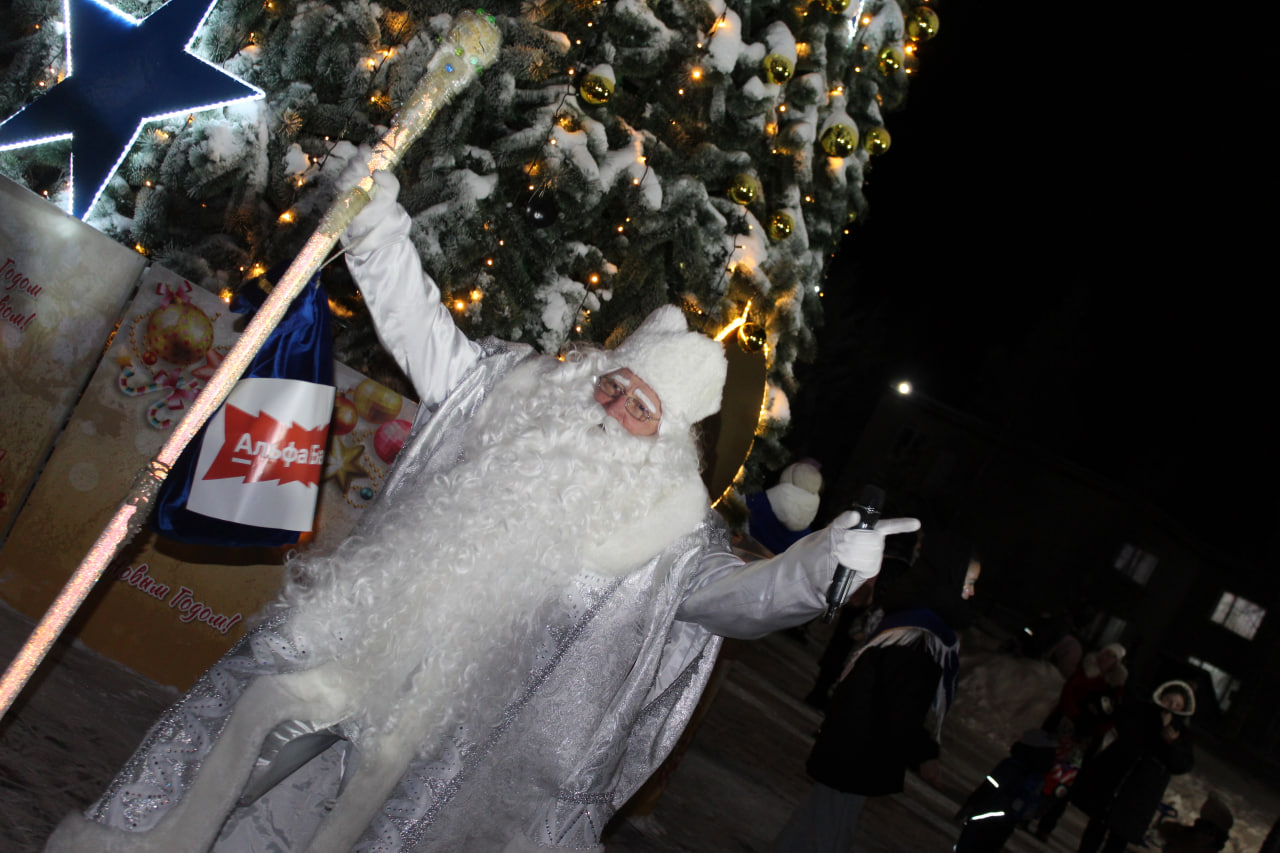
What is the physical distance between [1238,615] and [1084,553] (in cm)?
Answer: 646

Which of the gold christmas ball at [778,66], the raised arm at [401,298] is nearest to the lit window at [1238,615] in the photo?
the gold christmas ball at [778,66]

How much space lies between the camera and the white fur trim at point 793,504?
488 cm

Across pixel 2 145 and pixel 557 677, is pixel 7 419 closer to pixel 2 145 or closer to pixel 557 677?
pixel 2 145

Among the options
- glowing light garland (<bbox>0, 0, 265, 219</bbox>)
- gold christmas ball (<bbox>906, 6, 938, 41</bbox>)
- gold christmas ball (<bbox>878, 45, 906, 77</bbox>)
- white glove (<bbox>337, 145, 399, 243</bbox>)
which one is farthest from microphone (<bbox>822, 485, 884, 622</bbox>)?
→ gold christmas ball (<bbox>906, 6, 938, 41</bbox>)

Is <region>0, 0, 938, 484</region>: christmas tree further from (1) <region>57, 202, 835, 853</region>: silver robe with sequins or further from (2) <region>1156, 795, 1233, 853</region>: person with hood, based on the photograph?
(2) <region>1156, 795, 1233, 853</region>: person with hood

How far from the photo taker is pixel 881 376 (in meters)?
31.1

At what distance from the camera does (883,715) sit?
13.3ft

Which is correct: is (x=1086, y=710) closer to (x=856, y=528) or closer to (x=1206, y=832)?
(x=1206, y=832)

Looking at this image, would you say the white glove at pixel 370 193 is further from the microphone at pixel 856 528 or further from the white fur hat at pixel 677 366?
the microphone at pixel 856 528

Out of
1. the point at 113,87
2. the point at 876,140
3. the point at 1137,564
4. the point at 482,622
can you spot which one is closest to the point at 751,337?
the point at 876,140

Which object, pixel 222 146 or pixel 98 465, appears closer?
pixel 98 465

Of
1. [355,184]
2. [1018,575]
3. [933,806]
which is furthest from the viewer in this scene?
[1018,575]

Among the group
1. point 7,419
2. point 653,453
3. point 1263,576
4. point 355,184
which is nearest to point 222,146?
point 7,419

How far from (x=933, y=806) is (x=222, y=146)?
8.66 metres
